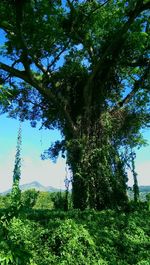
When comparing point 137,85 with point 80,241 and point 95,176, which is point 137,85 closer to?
point 95,176

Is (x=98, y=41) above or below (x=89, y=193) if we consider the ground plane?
above

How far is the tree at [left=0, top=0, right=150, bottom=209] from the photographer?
56.9ft

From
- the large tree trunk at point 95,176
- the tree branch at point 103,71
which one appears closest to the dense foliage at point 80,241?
the large tree trunk at point 95,176

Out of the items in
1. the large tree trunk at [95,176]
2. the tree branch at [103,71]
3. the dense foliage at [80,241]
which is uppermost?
the tree branch at [103,71]

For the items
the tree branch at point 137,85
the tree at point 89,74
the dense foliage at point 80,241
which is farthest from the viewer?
the tree branch at point 137,85

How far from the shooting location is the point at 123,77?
22.0 m

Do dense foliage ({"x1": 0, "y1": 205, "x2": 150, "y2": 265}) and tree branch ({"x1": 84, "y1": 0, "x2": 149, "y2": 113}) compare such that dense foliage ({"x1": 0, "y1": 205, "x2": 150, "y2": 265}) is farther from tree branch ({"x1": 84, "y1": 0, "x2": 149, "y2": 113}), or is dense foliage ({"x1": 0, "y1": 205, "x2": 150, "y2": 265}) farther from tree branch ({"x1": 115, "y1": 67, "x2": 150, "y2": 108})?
tree branch ({"x1": 115, "y1": 67, "x2": 150, "y2": 108})

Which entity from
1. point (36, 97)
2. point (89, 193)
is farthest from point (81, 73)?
point (89, 193)

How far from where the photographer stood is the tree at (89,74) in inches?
682

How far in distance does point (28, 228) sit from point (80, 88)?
1266 cm

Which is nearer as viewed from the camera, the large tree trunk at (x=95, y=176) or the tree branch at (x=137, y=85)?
the large tree trunk at (x=95, y=176)

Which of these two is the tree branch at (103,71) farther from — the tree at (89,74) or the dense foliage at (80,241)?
the dense foliage at (80,241)

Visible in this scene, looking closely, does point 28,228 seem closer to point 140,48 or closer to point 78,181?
point 78,181

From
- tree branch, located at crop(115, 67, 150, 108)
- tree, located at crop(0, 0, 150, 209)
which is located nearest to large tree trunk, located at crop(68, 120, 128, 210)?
tree, located at crop(0, 0, 150, 209)
